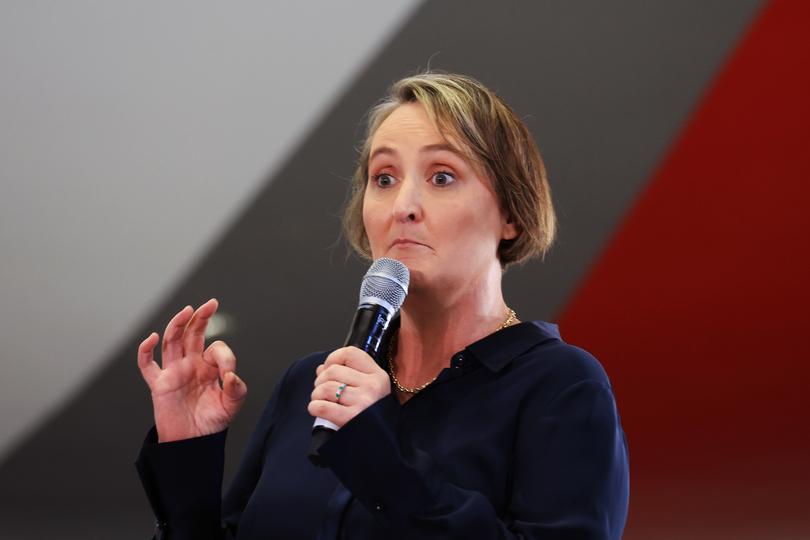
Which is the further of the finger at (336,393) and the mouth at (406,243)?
the mouth at (406,243)

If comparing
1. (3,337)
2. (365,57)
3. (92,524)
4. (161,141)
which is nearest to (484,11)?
(365,57)

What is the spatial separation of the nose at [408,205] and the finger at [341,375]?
328mm

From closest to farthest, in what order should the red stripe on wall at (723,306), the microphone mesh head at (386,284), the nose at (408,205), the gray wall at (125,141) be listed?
the microphone mesh head at (386,284) < the nose at (408,205) < the red stripe on wall at (723,306) < the gray wall at (125,141)

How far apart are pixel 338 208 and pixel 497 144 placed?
1.75 metres

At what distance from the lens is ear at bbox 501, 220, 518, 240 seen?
4.80ft

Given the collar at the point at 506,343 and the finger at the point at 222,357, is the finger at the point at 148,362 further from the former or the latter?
the collar at the point at 506,343

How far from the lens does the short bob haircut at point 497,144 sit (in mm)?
1402

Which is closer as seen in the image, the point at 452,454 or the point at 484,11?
the point at 452,454

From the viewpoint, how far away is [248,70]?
311 cm

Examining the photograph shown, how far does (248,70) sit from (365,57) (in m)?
0.38

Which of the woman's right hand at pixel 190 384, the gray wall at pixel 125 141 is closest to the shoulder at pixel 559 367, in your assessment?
the woman's right hand at pixel 190 384

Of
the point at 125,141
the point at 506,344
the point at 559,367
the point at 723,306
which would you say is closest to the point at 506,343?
the point at 506,344

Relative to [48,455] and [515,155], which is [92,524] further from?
[515,155]

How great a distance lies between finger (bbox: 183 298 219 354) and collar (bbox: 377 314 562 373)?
0.25 metres
